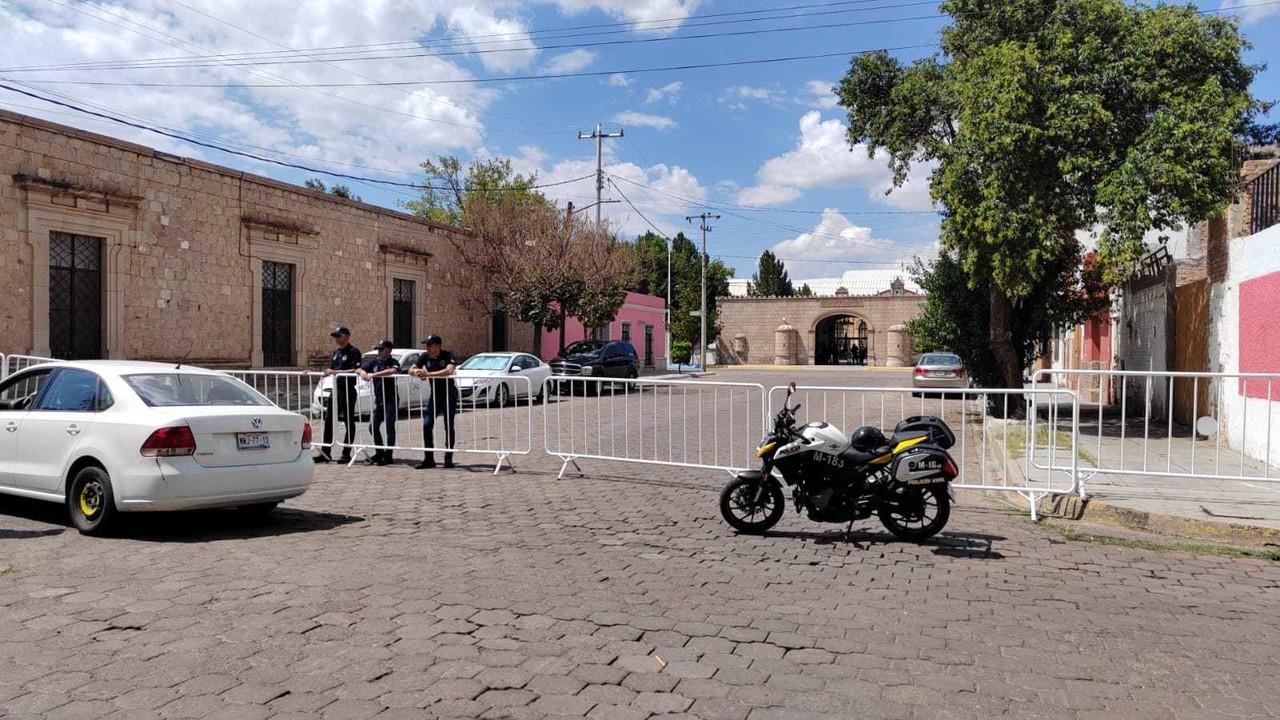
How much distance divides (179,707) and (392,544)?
3074mm

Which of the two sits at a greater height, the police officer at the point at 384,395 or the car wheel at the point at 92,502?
the police officer at the point at 384,395

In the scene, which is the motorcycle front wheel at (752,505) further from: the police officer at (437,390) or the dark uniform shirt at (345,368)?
the dark uniform shirt at (345,368)

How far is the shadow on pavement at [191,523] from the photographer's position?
692 cm

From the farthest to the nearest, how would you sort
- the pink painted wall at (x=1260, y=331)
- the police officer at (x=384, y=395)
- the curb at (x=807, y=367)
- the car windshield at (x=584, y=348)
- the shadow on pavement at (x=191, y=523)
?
the curb at (x=807, y=367) → the car windshield at (x=584, y=348) → the police officer at (x=384, y=395) → the pink painted wall at (x=1260, y=331) → the shadow on pavement at (x=191, y=523)

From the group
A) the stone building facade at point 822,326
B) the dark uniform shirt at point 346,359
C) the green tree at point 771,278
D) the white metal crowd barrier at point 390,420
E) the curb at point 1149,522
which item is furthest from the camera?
the green tree at point 771,278

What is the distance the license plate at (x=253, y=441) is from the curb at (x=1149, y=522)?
279 inches

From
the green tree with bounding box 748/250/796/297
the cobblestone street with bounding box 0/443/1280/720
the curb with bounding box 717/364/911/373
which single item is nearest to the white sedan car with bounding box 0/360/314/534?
the cobblestone street with bounding box 0/443/1280/720

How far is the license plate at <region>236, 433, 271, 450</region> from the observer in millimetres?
7121

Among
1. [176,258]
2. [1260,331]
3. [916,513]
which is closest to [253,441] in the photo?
[916,513]

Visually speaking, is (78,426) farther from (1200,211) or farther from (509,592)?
(1200,211)

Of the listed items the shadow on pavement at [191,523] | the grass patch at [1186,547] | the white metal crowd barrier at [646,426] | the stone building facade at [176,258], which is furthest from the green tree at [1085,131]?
the stone building facade at [176,258]

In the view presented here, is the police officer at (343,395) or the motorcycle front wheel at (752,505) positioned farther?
the police officer at (343,395)

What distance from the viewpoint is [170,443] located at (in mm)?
6684

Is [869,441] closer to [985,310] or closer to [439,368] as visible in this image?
[439,368]
